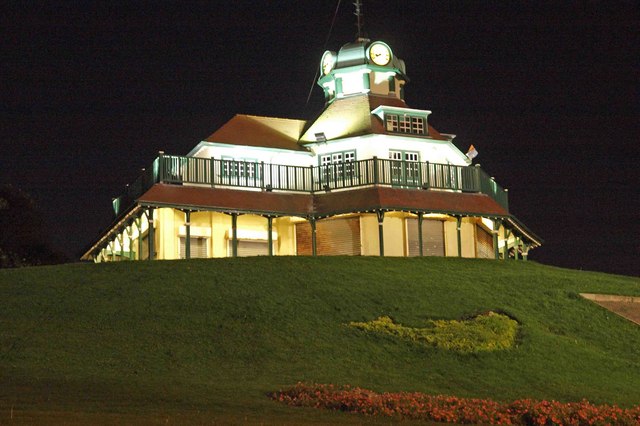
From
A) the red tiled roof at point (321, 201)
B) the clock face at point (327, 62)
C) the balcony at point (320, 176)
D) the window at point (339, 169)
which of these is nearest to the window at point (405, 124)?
the window at point (339, 169)

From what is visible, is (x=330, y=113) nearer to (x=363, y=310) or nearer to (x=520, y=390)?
(x=363, y=310)

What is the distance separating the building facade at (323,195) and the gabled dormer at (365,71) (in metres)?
1.25

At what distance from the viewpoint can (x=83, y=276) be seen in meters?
42.3

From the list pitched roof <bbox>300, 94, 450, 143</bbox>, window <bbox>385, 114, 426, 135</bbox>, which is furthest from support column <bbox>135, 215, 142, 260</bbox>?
window <bbox>385, 114, 426, 135</bbox>

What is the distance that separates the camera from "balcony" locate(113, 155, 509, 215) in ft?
179

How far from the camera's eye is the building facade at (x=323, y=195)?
53.8m

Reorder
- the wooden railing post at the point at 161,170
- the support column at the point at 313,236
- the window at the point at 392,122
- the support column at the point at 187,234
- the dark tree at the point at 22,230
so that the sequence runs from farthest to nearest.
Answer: the dark tree at the point at 22,230, the window at the point at 392,122, the support column at the point at 313,236, the wooden railing post at the point at 161,170, the support column at the point at 187,234

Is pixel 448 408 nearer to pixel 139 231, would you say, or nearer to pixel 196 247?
pixel 139 231

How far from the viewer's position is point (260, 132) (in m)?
59.8

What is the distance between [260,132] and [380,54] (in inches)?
329

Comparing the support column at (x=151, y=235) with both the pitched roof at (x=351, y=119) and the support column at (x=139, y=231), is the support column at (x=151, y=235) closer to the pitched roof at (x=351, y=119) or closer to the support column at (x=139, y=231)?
the support column at (x=139, y=231)

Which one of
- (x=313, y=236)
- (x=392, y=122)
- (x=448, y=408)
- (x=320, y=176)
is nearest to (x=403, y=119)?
(x=392, y=122)

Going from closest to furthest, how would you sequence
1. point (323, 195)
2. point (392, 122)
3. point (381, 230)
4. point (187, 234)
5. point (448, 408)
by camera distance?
point (448, 408)
point (187, 234)
point (381, 230)
point (323, 195)
point (392, 122)

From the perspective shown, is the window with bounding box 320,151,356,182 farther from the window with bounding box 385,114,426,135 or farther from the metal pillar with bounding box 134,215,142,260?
the metal pillar with bounding box 134,215,142,260
